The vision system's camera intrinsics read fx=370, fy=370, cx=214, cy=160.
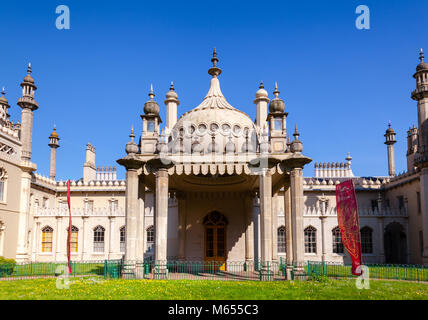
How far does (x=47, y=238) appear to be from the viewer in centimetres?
3772

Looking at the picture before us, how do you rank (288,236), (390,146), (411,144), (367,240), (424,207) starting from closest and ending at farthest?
(288,236) → (424,207) → (367,240) → (411,144) → (390,146)

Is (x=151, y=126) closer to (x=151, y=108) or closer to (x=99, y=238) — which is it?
(x=151, y=108)

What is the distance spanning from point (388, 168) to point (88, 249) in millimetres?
36831

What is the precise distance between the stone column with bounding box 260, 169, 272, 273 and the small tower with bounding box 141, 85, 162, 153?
5611mm

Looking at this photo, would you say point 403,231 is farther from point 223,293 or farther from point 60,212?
point 60,212

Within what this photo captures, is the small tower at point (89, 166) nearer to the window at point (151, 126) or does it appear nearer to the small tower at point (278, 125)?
the window at point (151, 126)

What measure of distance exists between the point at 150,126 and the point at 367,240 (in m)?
26.1

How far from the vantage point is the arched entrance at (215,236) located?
81.9 ft

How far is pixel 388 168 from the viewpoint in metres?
46.8

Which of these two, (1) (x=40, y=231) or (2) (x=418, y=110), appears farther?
(1) (x=40, y=231)

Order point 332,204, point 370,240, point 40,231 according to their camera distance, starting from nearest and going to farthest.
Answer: point 370,240
point 40,231
point 332,204

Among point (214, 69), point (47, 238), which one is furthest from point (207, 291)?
point (47, 238)

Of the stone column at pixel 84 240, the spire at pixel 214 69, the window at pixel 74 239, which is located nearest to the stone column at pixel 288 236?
the spire at pixel 214 69

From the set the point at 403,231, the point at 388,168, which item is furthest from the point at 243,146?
the point at 388,168
